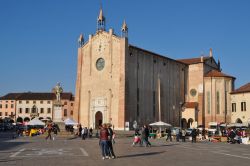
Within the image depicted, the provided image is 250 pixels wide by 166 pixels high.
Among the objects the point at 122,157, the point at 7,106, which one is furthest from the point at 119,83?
the point at 7,106

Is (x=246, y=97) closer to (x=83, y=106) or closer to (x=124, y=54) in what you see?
(x=124, y=54)

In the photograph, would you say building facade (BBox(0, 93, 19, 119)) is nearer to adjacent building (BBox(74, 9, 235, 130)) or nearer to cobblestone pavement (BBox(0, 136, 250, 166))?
adjacent building (BBox(74, 9, 235, 130))

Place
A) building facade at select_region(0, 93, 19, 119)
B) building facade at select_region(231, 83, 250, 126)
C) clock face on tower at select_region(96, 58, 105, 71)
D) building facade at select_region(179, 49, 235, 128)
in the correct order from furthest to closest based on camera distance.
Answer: building facade at select_region(0, 93, 19, 119)
building facade at select_region(179, 49, 235, 128)
building facade at select_region(231, 83, 250, 126)
clock face on tower at select_region(96, 58, 105, 71)

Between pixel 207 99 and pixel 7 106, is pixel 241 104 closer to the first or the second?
pixel 207 99

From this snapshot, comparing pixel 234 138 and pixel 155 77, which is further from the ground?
pixel 155 77

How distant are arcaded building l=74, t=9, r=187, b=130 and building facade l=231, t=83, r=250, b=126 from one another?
1128cm

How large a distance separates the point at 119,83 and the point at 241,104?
2407 centimetres

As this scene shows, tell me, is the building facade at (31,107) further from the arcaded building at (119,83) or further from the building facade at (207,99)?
the arcaded building at (119,83)

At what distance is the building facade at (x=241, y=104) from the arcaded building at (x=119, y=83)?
11277mm

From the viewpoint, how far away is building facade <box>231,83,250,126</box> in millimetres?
64188

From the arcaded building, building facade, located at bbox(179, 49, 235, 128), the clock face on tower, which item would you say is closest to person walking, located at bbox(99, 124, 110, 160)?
the arcaded building

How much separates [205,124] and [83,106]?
78.3 feet

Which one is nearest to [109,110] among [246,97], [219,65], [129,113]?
[129,113]

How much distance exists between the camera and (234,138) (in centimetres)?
3703
